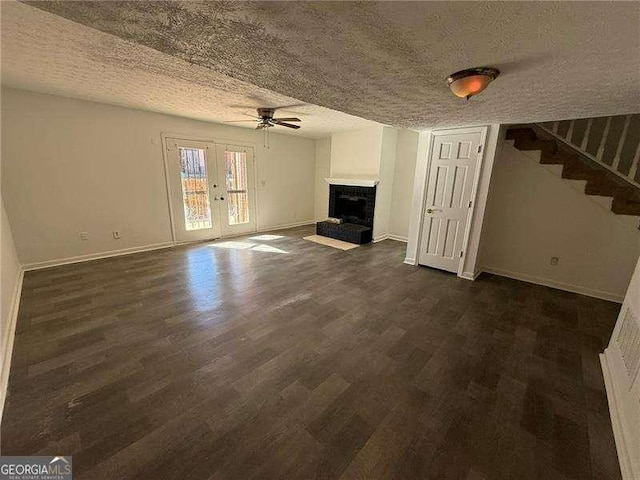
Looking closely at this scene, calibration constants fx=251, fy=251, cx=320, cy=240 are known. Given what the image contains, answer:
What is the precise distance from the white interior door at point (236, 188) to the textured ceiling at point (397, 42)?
370cm

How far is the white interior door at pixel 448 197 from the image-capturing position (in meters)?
3.46

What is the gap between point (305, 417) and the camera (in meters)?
1.52

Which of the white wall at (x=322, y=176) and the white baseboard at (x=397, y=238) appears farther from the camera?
the white wall at (x=322, y=176)

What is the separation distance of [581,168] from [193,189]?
6074 millimetres

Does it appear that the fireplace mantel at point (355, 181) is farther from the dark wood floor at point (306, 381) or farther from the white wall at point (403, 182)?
the dark wood floor at point (306, 381)

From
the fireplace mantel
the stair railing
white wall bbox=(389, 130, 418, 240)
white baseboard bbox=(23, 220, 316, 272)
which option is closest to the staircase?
the stair railing

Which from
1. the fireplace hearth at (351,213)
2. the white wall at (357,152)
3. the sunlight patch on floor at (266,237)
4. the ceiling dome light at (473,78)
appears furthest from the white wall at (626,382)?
the sunlight patch on floor at (266,237)

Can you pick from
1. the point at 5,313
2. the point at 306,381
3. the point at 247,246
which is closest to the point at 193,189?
the point at 247,246

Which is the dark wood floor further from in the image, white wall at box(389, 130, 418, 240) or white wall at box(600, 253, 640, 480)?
white wall at box(389, 130, 418, 240)

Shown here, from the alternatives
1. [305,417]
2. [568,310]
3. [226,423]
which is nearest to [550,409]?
[305,417]

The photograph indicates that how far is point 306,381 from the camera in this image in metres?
1.80

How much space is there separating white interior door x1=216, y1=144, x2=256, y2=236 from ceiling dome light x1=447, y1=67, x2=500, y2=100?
4.70 m

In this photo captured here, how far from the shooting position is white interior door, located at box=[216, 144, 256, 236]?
17.5ft

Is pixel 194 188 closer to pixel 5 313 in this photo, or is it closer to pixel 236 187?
pixel 236 187
